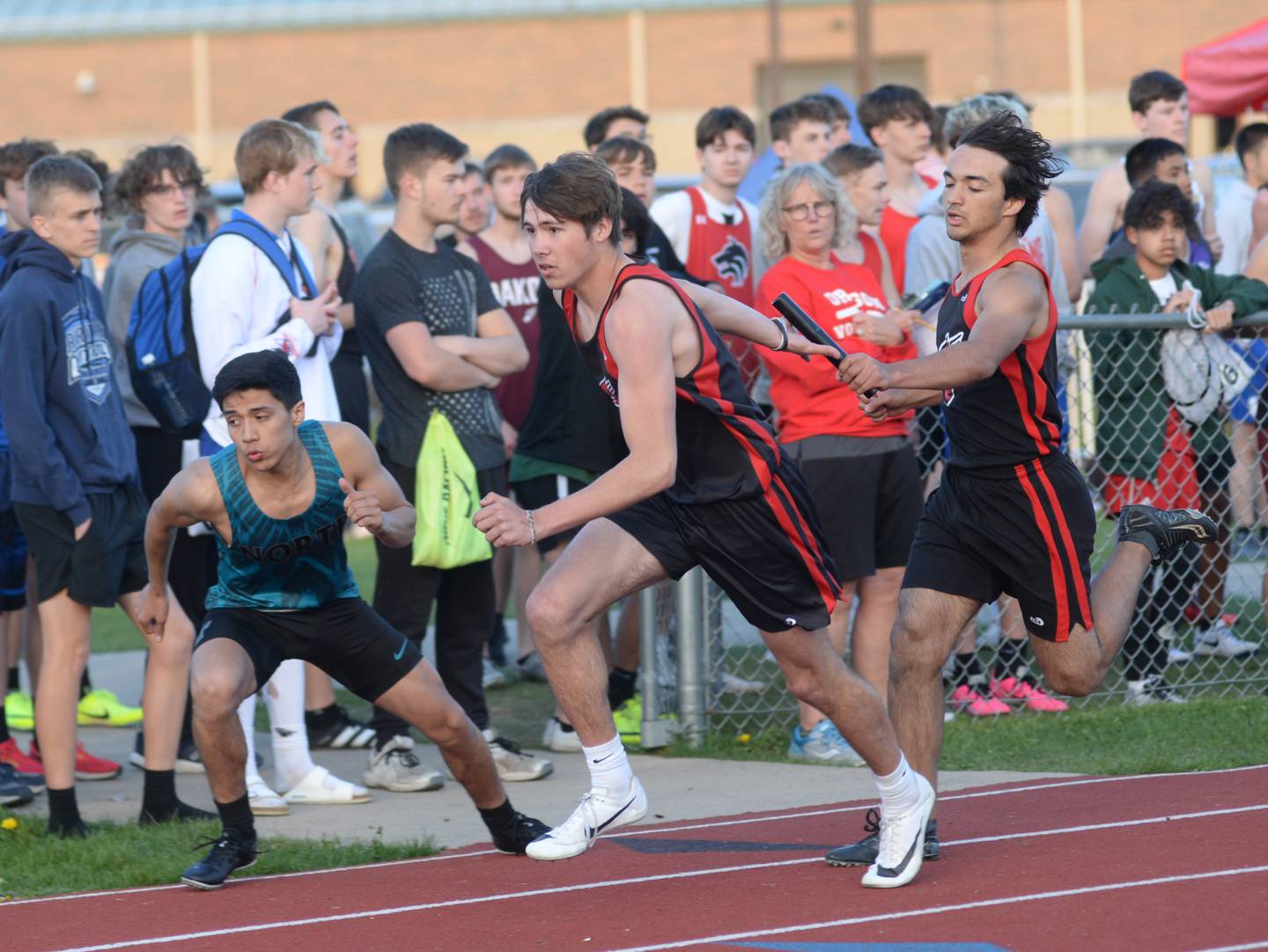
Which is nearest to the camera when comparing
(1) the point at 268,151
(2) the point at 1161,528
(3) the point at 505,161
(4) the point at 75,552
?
(2) the point at 1161,528

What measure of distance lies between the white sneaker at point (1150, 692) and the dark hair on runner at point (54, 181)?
490 centimetres

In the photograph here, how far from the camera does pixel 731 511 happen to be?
16.7 ft

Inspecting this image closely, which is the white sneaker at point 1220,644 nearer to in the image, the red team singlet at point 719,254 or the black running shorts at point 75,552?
the red team singlet at point 719,254

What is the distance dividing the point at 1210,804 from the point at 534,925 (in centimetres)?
244

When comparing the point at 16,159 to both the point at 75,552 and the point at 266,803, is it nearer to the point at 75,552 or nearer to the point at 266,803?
the point at 75,552

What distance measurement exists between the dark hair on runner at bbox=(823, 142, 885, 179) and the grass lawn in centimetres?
380

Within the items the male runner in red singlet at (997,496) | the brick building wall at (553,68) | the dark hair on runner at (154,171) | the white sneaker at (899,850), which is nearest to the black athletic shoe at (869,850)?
the male runner in red singlet at (997,496)

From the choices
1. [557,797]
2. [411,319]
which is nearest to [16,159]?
[411,319]

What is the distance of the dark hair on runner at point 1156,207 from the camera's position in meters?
7.81

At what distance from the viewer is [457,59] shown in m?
41.1

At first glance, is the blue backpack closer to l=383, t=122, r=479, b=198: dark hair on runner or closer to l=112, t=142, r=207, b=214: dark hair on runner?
l=383, t=122, r=479, b=198: dark hair on runner

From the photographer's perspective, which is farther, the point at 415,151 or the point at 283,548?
the point at 415,151

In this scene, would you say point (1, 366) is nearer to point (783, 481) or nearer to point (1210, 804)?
point (783, 481)

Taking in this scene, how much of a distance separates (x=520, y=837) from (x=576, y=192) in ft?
6.83
